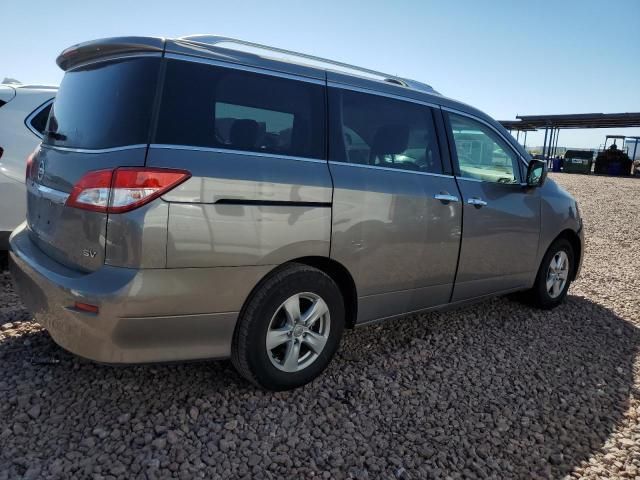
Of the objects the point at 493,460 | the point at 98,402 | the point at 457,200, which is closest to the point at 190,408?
the point at 98,402

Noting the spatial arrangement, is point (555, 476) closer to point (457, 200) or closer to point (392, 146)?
point (457, 200)

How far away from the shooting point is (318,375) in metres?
3.07

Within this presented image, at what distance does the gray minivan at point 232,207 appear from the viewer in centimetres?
234

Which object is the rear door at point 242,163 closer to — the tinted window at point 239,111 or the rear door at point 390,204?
the tinted window at point 239,111

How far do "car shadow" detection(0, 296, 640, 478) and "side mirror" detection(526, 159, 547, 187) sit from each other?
1366 millimetres

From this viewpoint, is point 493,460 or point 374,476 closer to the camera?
point 374,476

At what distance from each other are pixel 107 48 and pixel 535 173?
11.0 ft

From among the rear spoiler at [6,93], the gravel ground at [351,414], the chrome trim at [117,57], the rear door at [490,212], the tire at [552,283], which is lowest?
the gravel ground at [351,414]

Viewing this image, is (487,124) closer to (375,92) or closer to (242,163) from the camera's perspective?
(375,92)

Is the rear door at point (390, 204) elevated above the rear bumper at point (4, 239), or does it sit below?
above

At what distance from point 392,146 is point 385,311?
111cm

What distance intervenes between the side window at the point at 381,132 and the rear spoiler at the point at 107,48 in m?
1.07

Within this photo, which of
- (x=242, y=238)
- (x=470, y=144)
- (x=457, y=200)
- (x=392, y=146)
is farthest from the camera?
(x=470, y=144)

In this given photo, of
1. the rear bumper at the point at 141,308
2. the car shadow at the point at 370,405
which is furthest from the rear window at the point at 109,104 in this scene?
the car shadow at the point at 370,405
